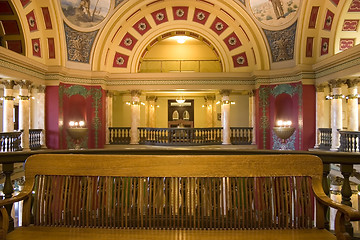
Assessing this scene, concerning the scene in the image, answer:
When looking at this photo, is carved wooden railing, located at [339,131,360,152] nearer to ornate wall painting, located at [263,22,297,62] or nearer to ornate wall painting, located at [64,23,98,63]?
ornate wall painting, located at [263,22,297,62]

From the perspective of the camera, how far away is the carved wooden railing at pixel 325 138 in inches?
561

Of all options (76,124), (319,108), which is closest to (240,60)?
(319,108)

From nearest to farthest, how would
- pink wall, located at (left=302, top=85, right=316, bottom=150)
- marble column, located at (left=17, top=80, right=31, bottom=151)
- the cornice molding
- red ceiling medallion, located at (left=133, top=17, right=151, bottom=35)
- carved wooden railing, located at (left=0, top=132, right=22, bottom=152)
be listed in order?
carved wooden railing, located at (left=0, top=132, right=22, bottom=152) < the cornice molding < marble column, located at (left=17, top=80, right=31, bottom=151) < pink wall, located at (left=302, top=85, right=316, bottom=150) < red ceiling medallion, located at (left=133, top=17, right=151, bottom=35)

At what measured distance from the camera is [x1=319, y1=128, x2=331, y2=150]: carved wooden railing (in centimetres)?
1425

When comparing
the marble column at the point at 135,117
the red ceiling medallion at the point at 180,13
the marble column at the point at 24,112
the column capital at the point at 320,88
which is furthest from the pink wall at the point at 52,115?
the column capital at the point at 320,88

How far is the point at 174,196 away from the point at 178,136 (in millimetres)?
13833

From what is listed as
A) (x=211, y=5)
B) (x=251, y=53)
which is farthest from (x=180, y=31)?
(x=251, y=53)

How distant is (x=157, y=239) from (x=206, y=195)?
656 mm

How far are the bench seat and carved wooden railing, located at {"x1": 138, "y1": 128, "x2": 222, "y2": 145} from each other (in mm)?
13641

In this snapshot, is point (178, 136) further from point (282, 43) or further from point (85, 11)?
point (85, 11)

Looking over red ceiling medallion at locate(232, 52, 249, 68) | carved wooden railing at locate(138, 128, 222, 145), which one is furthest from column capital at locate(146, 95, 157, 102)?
red ceiling medallion at locate(232, 52, 249, 68)

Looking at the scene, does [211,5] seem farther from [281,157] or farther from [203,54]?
[281,157]

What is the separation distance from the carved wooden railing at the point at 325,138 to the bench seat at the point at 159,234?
12.7m

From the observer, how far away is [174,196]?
9.62 ft
